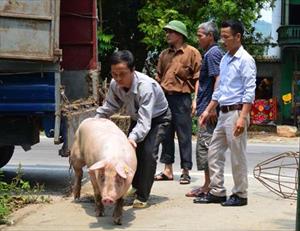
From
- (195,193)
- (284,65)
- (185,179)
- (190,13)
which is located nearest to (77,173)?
(195,193)

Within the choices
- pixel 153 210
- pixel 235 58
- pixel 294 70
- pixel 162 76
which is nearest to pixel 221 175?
pixel 153 210

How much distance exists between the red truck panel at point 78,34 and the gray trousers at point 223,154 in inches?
135

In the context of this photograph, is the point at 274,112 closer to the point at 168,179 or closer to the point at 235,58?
the point at 168,179

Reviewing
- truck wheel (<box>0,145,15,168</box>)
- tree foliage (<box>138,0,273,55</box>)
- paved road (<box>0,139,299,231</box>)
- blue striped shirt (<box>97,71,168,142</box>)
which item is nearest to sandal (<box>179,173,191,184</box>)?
paved road (<box>0,139,299,231</box>)

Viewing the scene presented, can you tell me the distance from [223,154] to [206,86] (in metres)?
0.91

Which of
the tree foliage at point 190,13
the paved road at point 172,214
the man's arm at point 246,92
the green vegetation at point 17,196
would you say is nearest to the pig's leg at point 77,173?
the paved road at point 172,214

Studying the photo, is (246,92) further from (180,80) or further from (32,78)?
(32,78)

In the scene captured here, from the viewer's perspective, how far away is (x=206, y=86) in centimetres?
736

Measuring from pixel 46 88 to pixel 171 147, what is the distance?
1837 mm

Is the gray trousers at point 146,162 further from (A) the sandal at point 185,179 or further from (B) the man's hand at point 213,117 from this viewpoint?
(A) the sandal at point 185,179

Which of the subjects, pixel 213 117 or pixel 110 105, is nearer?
pixel 110 105

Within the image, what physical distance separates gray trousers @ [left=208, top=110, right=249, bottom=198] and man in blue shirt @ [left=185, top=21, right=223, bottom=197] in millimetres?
390

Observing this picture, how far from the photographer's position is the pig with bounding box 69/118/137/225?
562cm

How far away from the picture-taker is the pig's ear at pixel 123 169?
220 inches
